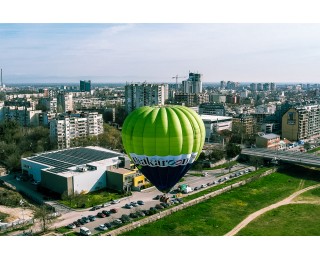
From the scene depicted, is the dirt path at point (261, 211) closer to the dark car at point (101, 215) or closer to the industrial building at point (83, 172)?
the dark car at point (101, 215)

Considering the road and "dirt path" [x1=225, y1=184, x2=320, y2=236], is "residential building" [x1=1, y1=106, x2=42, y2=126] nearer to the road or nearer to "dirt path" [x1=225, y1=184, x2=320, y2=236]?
the road

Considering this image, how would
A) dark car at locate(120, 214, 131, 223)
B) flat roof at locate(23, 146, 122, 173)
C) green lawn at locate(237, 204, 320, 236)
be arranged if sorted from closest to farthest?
green lawn at locate(237, 204, 320, 236), dark car at locate(120, 214, 131, 223), flat roof at locate(23, 146, 122, 173)

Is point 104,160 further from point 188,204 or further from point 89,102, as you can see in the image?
point 89,102

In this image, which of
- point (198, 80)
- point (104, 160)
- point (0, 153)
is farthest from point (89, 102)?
point (104, 160)

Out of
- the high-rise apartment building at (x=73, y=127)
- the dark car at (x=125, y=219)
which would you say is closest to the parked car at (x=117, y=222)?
the dark car at (x=125, y=219)

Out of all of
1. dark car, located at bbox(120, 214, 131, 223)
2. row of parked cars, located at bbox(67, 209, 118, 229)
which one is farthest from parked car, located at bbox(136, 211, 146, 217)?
row of parked cars, located at bbox(67, 209, 118, 229)

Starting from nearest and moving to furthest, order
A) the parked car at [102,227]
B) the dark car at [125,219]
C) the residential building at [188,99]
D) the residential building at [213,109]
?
1. the parked car at [102,227]
2. the dark car at [125,219]
3. the residential building at [213,109]
4. the residential building at [188,99]
